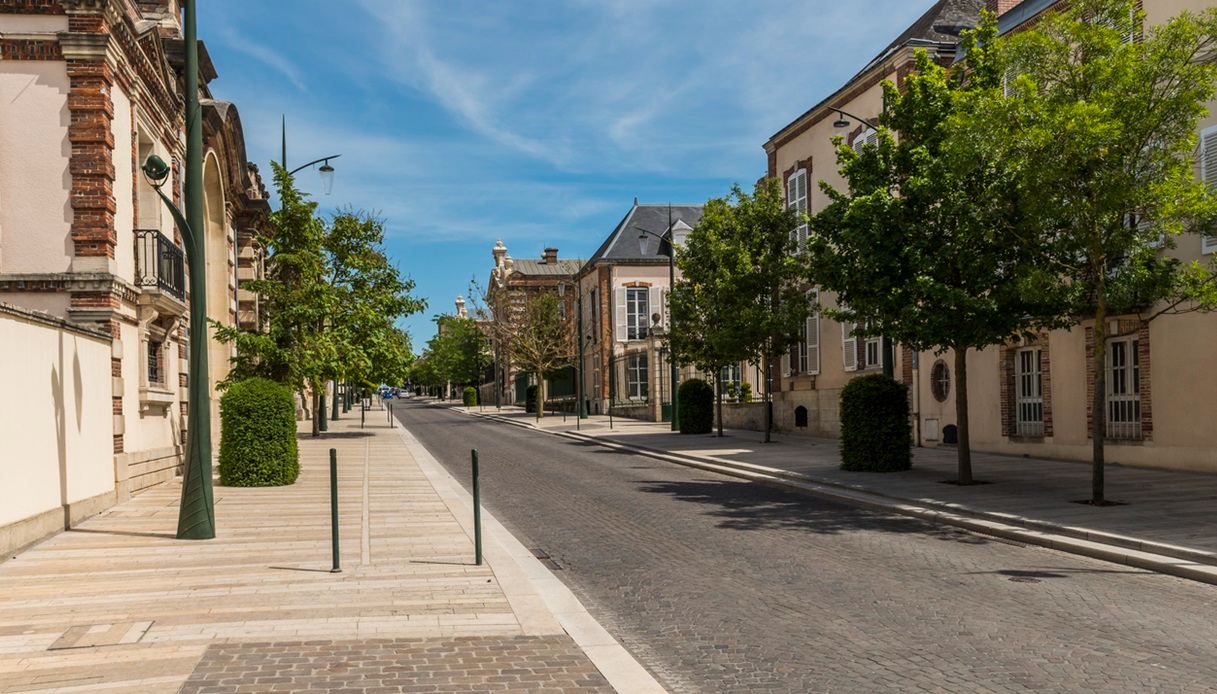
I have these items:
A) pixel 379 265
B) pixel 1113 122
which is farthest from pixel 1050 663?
pixel 379 265

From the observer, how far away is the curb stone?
9133 millimetres

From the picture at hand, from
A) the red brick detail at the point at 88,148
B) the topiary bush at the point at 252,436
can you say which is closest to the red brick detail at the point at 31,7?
the red brick detail at the point at 88,148

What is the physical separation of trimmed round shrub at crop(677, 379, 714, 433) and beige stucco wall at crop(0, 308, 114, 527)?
20.9 metres

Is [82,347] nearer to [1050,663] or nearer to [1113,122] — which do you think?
[1050,663]

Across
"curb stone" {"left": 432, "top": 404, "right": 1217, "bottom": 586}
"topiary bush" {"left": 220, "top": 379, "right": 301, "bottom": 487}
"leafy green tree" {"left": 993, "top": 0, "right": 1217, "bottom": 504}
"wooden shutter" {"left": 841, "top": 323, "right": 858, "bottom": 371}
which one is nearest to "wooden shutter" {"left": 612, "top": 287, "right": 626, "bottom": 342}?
"wooden shutter" {"left": 841, "top": 323, "right": 858, "bottom": 371}

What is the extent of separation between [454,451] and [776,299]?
9806mm

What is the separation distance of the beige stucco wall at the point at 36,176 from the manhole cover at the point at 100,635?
8600 millimetres

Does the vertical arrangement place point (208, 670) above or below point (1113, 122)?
below

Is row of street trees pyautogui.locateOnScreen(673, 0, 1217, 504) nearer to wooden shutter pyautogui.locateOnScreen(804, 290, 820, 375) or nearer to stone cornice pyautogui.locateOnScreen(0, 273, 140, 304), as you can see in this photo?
stone cornice pyautogui.locateOnScreen(0, 273, 140, 304)

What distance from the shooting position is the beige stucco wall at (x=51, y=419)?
33.0ft

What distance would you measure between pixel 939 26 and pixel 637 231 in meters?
29.6

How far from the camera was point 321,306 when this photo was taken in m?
29.5

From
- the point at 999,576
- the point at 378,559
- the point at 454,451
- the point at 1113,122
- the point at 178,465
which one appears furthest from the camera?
the point at 454,451

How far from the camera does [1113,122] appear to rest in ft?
38.7
